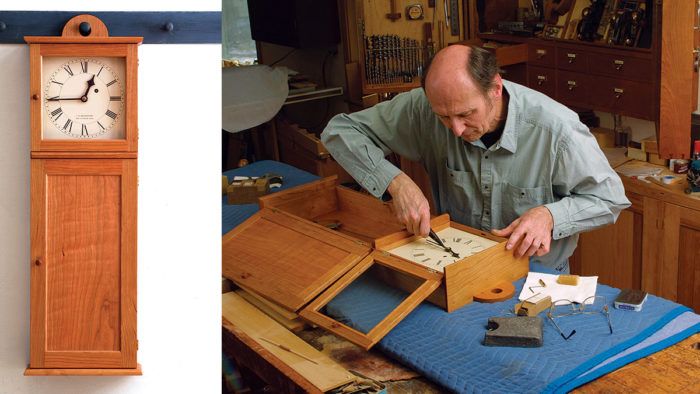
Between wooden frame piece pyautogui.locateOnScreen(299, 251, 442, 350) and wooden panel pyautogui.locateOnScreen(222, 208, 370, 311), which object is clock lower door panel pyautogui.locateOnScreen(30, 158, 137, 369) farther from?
wooden panel pyautogui.locateOnScreen(222, 208, 370, 311)

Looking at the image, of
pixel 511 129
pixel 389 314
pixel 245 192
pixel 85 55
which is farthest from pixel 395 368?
pixel 245 192

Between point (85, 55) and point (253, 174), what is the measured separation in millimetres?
2657

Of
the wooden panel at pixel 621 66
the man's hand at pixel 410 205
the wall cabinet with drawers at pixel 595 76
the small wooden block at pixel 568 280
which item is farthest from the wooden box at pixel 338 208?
the wooden panel at pixel 621 66

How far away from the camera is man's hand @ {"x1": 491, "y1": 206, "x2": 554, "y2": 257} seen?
3.00m

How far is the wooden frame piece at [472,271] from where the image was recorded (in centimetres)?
282

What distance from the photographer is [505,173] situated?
3428 mm

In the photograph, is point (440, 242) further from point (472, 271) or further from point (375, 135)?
point (375, 135)

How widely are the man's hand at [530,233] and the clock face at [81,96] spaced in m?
1.50

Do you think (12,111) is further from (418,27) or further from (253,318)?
(418,27)

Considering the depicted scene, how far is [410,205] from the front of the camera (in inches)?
126

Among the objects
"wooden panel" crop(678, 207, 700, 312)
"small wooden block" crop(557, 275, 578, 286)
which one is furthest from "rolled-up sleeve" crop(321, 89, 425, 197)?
"wooden panel" crop(678, 207, 700, 312)

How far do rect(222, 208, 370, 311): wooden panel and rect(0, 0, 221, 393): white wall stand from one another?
827mm

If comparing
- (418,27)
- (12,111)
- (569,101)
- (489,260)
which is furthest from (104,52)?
(418,27)

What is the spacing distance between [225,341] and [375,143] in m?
1.22
